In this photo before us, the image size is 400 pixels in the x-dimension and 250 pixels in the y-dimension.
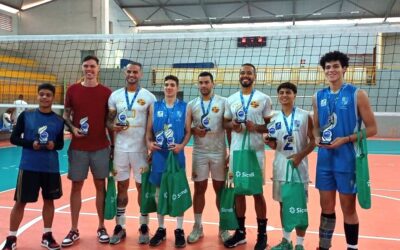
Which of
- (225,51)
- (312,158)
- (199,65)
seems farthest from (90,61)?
(225,51)

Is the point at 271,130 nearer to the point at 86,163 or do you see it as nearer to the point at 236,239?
the point at 236,239

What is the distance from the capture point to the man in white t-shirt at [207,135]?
4.59 metres

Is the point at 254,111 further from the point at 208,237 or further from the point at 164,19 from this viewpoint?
the point at 164,19

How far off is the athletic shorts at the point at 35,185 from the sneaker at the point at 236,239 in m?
1.92

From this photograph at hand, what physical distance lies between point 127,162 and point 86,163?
45 centimetres

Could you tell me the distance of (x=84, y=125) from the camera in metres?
4.50

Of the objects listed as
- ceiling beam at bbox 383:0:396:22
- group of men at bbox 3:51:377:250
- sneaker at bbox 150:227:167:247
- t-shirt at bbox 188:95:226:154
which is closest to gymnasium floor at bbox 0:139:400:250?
sneaker at bbox 150:227:167:247

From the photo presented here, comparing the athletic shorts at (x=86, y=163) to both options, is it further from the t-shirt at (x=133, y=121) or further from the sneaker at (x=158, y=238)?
the sneaker at (x=158, y=238)

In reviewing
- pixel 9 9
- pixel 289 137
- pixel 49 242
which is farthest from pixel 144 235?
pixel 9 9

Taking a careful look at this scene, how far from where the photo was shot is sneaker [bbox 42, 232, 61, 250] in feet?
14.5

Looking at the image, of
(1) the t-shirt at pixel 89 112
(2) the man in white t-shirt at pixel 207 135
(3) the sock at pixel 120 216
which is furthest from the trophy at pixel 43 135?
(2) the man in white t-shirt at pixel 207 135

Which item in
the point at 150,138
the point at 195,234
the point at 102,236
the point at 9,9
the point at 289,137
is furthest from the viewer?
the point at 9,9

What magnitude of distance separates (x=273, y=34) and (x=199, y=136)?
179 cm

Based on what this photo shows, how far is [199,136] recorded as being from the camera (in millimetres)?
4605
